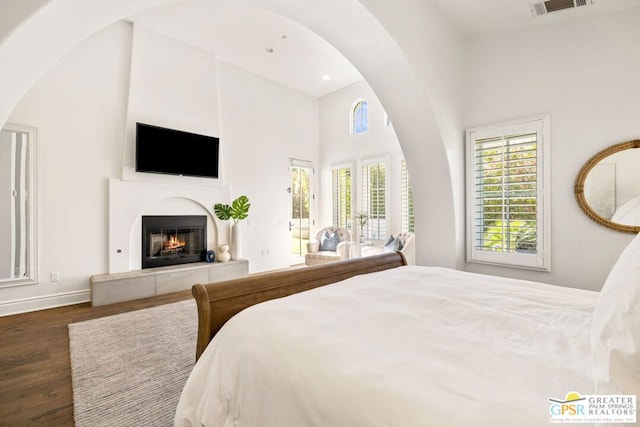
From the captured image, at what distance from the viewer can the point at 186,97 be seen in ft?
15.9

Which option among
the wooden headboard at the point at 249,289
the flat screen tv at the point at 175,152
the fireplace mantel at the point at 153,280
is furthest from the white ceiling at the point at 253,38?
the fireplace mantel at the point at 153,280

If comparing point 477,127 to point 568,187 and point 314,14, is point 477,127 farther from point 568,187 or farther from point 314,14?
point 314,14

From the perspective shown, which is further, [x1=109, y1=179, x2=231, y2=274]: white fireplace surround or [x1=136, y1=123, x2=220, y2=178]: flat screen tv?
[x1=136, y1=123, x2=220, y2=178]: flat screen tv

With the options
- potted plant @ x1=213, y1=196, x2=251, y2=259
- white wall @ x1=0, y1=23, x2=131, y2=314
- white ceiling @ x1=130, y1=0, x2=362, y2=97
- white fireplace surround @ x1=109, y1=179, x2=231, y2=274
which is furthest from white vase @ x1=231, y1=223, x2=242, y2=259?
white ceiling @ x1=130, y1=0, x2=362, y2=97

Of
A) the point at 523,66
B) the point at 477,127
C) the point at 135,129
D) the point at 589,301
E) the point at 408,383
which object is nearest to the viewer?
the point at 408,383

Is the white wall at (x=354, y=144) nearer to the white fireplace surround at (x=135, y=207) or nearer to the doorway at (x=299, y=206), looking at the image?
the doorway at (x=299, y=206)

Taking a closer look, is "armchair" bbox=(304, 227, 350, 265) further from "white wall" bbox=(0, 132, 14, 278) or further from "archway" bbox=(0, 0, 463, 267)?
"white wall" bbox=(0, 132, 14, 278)

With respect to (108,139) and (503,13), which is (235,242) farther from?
(503,13)

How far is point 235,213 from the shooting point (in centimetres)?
525

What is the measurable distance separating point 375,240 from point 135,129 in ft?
14.6

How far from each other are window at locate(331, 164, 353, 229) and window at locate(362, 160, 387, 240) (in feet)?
1.28

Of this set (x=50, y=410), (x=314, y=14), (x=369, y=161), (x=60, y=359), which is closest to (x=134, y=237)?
(x=60, y=359)

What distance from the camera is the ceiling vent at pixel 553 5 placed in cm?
252

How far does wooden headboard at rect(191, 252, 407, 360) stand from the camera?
138 cm
